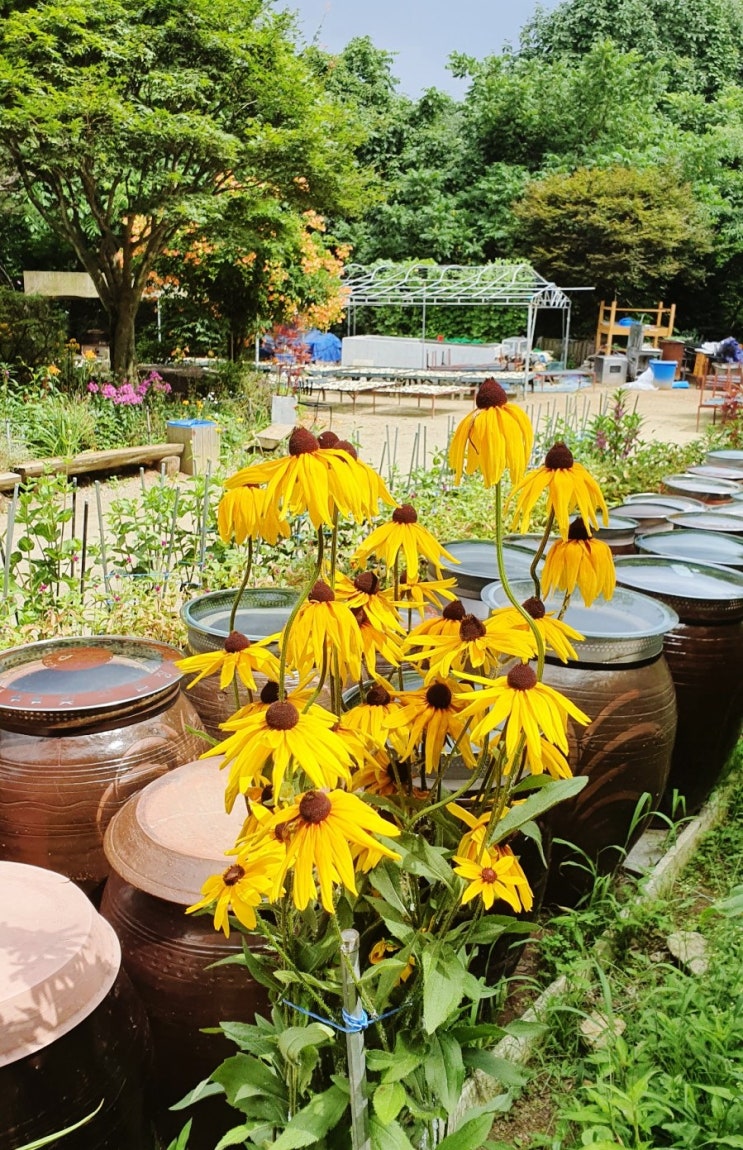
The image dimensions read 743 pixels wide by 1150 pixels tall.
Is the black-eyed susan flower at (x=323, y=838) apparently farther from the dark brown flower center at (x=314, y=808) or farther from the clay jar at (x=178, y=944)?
the clay jar at (x=178, y=944)

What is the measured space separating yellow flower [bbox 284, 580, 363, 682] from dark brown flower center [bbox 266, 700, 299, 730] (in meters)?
0.10

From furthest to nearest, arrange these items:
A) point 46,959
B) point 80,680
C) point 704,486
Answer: point 704,486 → point 80,680 → point 46,959

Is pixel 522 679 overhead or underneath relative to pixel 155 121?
underneath

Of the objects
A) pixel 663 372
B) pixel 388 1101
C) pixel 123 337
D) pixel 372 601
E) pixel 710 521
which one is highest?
pixel 663 372

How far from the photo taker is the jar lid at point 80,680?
5.45 feet

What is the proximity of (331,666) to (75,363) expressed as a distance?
407 inches

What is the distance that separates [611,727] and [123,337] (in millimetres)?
9483

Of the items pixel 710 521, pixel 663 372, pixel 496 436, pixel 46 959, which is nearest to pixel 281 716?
pixel 496 436

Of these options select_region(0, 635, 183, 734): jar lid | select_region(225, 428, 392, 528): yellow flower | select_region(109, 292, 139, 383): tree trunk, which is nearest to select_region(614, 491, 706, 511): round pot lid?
select_region(0, 635, 183, 734): jar lid

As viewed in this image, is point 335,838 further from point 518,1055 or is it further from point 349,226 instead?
point 349,226

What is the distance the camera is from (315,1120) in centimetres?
105

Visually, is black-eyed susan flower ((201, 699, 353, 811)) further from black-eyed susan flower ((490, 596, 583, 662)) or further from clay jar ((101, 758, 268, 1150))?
clay jar ((101, 758, 268, 1150))

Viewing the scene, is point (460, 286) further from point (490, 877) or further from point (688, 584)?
point (490, 877)

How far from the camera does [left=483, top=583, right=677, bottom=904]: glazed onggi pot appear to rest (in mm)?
2127
